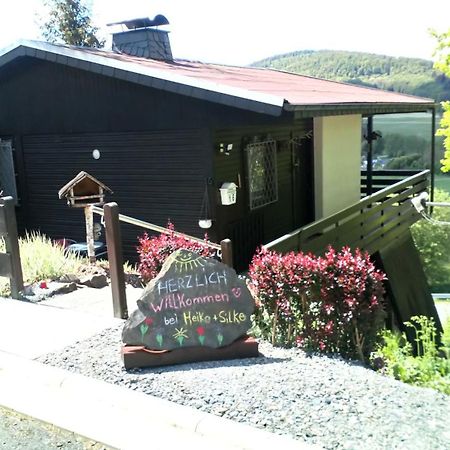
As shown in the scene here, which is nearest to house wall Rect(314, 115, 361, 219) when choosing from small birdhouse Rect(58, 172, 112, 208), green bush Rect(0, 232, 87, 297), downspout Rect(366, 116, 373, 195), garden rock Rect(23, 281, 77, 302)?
downspout Rect(366, 116, 373, 195)

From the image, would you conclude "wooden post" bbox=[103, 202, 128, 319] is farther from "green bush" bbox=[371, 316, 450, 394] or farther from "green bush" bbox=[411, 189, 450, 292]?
"green bush" bbox=[411, 189, 450, 292]

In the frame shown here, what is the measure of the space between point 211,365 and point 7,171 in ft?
25.0

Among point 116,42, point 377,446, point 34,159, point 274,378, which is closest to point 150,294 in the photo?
point 274,378

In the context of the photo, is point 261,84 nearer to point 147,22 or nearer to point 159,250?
point 147,22

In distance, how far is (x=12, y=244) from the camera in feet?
22.1

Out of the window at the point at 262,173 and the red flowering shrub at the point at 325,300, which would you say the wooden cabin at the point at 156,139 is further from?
the red flowering shrub at the point at 325,300

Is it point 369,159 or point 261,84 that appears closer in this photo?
point 261,84

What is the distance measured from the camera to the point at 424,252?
2431 centimetres

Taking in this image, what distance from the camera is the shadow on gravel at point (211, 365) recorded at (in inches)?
178

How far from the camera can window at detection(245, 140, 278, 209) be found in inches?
376

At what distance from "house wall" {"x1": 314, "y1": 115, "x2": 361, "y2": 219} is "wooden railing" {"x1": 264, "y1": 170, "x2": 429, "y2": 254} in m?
1.03

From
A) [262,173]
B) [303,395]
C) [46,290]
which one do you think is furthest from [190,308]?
[262,173]

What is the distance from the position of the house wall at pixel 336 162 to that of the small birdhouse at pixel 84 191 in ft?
16.2

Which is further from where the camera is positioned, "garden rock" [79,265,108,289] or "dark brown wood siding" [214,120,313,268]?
"dark brown wood siding" [214,120,313,268]
